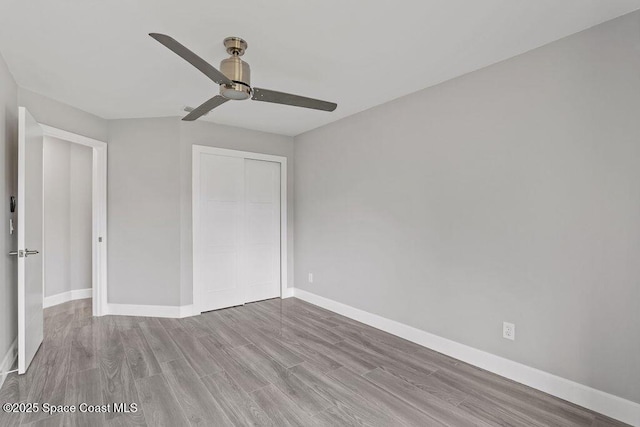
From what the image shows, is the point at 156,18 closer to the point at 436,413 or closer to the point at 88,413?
the point at 88,413

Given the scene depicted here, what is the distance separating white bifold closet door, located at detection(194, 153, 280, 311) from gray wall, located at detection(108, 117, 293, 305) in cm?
24

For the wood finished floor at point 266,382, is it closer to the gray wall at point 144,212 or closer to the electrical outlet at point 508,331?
the electrical outlet at point 508,331

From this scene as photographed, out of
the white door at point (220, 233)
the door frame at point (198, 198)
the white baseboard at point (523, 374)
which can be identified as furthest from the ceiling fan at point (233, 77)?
the white baseboard at point (523, 374)

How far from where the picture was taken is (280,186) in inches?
175

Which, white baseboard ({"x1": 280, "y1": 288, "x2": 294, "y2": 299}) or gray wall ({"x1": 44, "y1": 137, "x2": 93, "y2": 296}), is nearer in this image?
gray wall ({"x1": 44, "y1": 137, "x2": 93, "y2": 296})

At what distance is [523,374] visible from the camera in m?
2.19

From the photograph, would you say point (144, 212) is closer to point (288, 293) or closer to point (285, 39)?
point (288, 293)

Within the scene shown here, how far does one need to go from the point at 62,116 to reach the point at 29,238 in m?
1.36

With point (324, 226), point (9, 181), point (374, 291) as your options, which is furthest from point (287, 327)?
point (9, 181)

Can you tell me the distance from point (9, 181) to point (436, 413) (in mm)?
3575

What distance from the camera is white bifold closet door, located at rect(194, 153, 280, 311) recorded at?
12.4ft

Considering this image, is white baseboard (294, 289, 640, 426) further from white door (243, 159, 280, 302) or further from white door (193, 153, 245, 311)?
white door (193, 153, 245, 311)

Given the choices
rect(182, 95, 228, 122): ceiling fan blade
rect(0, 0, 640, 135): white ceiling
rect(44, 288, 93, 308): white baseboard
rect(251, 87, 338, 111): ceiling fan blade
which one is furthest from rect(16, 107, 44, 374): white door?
rect(251, 87, 338, 111): ceiling fan blade

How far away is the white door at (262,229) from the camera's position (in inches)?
164
